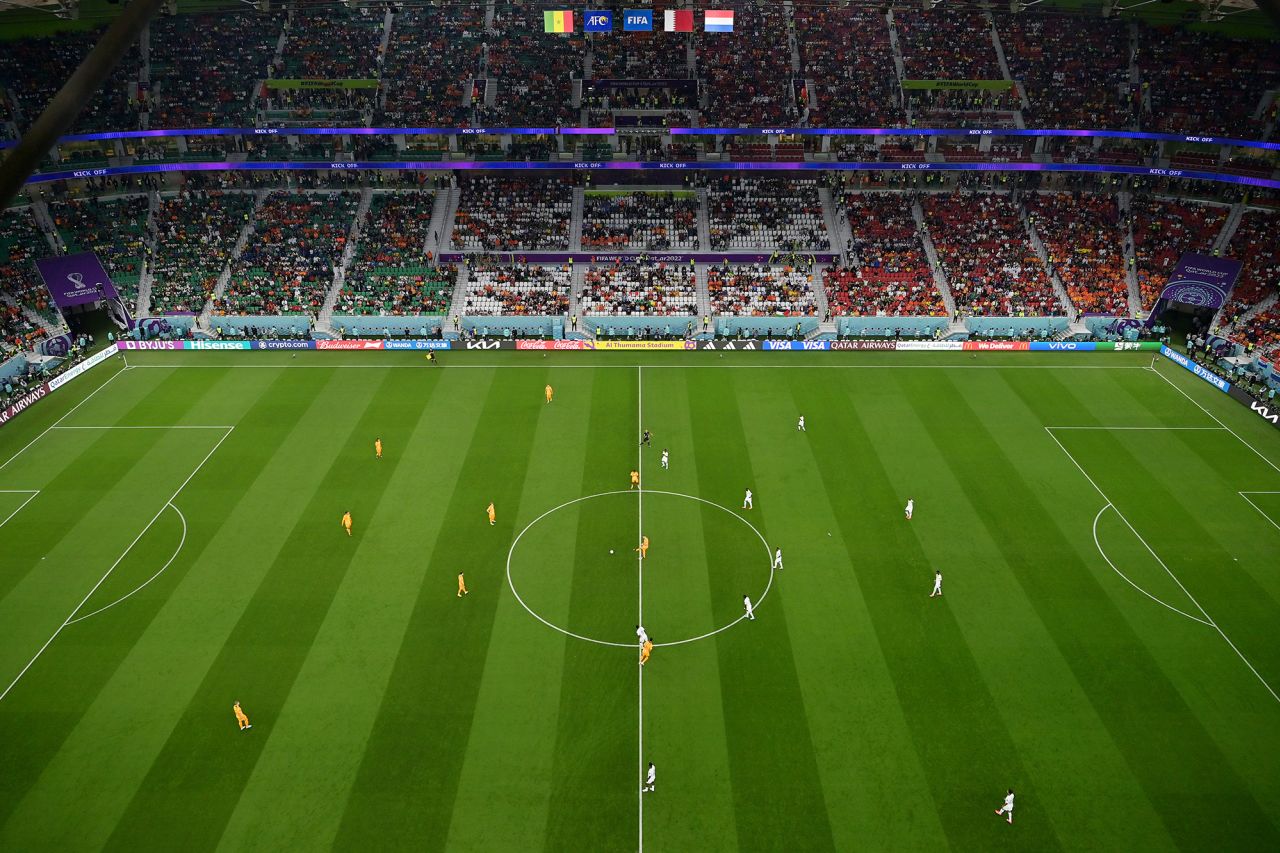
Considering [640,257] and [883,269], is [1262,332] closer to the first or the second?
[883,269]

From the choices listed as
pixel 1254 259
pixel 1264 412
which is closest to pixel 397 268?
pixel 1264 412

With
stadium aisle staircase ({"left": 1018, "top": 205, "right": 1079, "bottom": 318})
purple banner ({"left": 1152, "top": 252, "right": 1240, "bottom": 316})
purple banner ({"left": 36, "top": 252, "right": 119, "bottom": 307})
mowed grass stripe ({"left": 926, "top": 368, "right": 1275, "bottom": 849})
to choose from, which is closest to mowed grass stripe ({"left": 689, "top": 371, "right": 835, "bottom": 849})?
mowed grass stripe ({"left": 926, "top": 368, "right": 1275, "bottom": 849})

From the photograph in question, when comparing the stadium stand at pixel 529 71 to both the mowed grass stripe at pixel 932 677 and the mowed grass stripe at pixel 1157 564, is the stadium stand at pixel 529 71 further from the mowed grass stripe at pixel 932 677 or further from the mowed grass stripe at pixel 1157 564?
the mowed grass stripe at pixel 932 677

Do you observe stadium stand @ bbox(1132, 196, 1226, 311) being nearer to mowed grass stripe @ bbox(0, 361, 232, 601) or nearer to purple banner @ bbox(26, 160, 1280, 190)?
purple banner @ bbox(26, 160, 1280, 190)

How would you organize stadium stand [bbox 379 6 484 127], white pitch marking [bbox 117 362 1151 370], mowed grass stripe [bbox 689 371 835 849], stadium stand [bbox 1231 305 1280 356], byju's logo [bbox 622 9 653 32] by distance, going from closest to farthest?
mowed grass stripe [bbox 689 371 835 849] → stadium stand [bbox 1231 305 1280 356] → white pitch marking [bbox 117 362 1151 370] → byju's logo [bbox 622 9 653 32] → stadium stand [bbox 379 6 484 127]

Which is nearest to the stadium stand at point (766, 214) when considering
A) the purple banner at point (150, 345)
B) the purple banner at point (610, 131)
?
the purple banner at point (610, 131)

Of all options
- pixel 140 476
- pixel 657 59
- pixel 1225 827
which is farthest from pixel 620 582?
pixel 657 59
